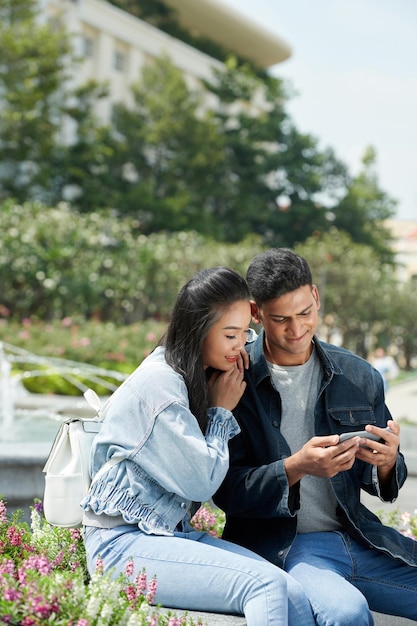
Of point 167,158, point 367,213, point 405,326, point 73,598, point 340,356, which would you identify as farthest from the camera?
point 367,213

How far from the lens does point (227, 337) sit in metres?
2.60

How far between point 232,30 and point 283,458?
46393 mm

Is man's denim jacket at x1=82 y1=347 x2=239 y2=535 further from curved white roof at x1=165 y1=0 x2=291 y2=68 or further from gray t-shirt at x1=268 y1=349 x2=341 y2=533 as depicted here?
curved white roof at x1=165 y1=0 x2=291 y2=68

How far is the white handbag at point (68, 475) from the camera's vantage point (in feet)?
8.39

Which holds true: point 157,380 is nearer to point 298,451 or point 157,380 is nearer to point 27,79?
point 298,451

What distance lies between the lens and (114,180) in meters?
29.4

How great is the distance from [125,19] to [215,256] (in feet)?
76.3

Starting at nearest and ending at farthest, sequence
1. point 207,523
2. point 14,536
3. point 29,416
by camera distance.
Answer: point 14,536 < point 207,523 < point 29,416

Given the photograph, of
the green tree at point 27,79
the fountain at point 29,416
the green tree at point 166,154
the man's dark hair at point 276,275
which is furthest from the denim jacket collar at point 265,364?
the green tree at point 166,154

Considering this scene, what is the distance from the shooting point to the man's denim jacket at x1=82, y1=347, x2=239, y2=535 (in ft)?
7.91

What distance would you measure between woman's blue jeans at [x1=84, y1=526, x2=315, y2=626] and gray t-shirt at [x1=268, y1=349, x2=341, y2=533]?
0.39m

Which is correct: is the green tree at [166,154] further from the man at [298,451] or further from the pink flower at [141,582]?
the pink flower at [141,582]

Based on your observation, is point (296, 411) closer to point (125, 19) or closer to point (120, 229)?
point (120, 229)

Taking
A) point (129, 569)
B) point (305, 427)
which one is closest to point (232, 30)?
point (305, 427)
